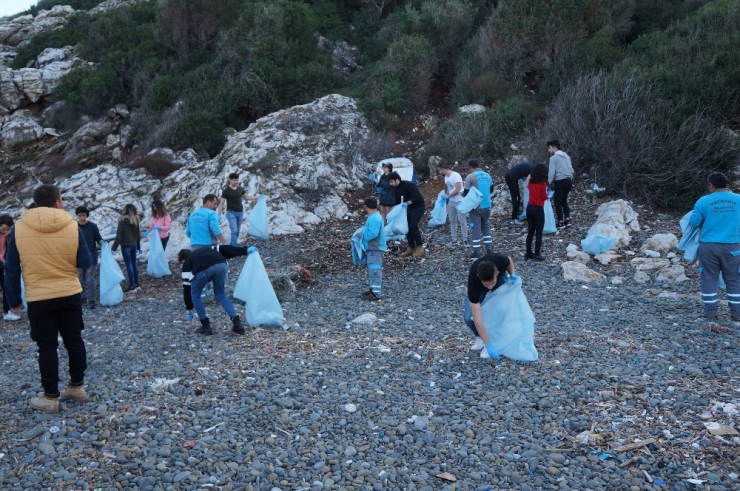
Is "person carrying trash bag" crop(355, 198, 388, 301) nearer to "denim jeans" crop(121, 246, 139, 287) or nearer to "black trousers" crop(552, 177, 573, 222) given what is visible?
"denim jeans" crop(121, 246, 139, 287)

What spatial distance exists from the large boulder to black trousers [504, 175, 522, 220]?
148cm


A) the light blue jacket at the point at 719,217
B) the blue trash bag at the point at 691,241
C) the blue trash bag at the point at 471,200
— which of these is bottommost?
the blue trash bag at the point at 471,200

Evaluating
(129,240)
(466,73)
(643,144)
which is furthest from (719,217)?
(466,73)

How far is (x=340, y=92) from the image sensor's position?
63.9 feet

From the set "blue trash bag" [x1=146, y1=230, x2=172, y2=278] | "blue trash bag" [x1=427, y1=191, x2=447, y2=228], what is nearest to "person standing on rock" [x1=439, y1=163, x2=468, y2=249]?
"blue trash bag" [x1=427, y1=191, x2=447, y2=228]

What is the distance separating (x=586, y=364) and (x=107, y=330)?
5.74 meters

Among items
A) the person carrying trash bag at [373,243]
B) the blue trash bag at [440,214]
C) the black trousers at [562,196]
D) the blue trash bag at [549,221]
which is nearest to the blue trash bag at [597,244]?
the blue trash bag at [549,221]

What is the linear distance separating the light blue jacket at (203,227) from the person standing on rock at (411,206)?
3.45 metres

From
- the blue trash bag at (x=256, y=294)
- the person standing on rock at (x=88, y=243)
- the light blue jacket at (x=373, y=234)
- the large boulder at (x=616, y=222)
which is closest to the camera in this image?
the blue trash bag at (x=256, y=294)

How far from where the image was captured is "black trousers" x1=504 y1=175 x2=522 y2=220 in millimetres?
11809

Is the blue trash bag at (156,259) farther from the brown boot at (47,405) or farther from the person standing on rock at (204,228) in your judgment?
the brown boot at (47,405)

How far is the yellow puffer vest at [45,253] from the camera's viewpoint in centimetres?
457

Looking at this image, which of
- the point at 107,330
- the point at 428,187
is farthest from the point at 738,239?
the point at 428,187

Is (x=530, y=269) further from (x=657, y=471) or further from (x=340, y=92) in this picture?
(x=340, y=92)
